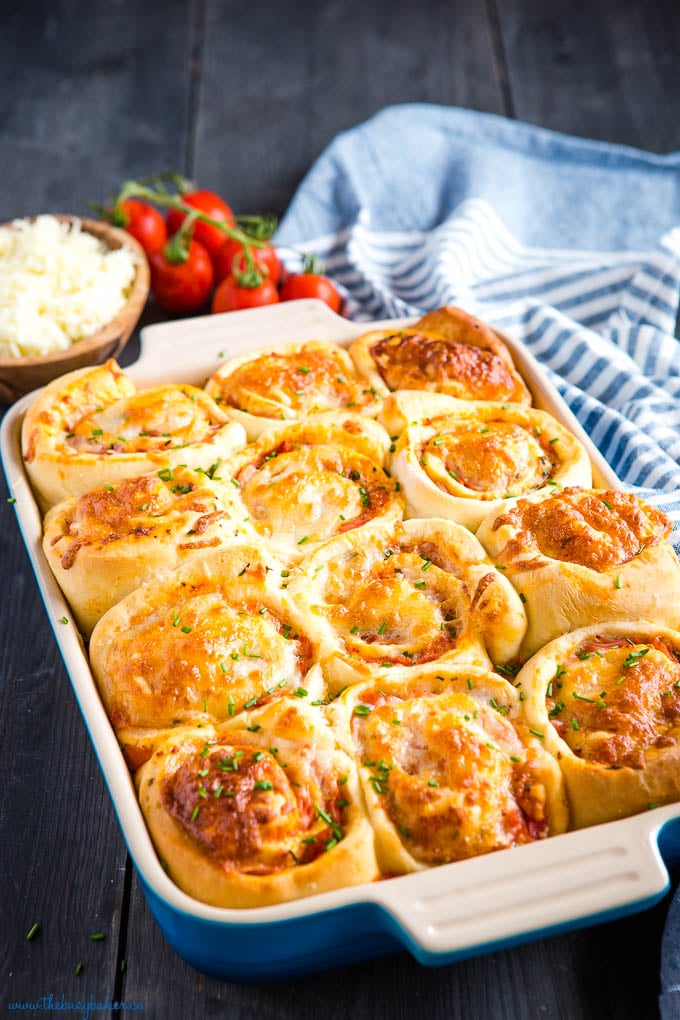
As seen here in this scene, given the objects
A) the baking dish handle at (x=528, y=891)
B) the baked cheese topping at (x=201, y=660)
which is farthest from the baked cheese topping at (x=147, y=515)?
the baking dish handle at (x=528, y=891)

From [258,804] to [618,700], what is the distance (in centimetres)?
89

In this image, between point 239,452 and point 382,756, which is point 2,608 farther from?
point 382,756

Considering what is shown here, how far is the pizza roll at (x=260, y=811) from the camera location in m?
2.35

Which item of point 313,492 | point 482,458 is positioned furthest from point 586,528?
point 313,492

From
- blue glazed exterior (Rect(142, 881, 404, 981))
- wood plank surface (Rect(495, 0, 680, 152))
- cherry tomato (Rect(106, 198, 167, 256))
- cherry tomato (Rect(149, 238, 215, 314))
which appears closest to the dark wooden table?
wood plank surface (Rect(495, 0, 680, 152))

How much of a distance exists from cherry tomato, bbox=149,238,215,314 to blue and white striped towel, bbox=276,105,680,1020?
44 centimetres

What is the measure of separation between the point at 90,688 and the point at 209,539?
54cm

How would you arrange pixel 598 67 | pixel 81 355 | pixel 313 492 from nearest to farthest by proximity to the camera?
1. pixel 313 492
2. pixel 81 355
3. pixel 598 67

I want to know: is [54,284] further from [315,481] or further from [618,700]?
[618,700]

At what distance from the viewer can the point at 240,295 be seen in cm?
465

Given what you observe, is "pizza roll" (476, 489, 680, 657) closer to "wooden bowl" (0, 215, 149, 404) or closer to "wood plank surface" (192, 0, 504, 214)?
"wooden bowl" (0, 215, 149, 404)

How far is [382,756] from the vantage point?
2.56 metres

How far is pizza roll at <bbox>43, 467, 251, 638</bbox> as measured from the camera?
9.87ft

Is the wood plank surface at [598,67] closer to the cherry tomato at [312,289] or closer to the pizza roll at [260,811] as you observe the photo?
the cherry tomato at [312,289]
